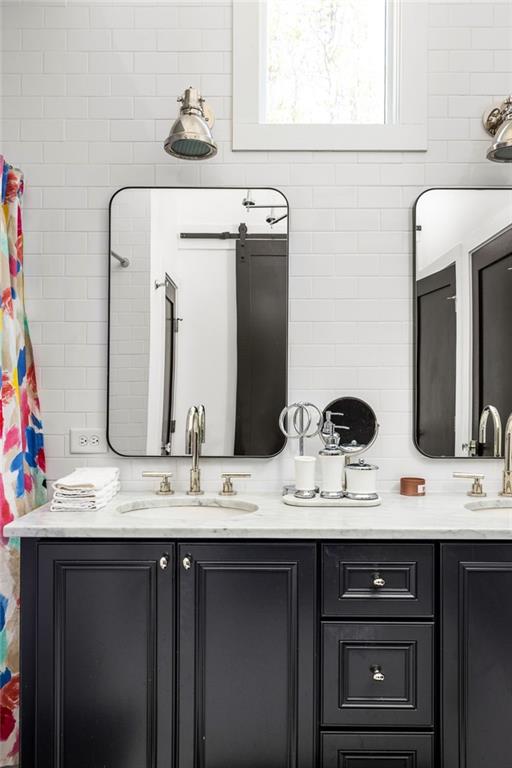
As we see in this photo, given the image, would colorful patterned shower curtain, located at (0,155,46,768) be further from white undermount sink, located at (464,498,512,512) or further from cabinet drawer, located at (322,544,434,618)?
white undermount sink, located at (464,498,512,512)

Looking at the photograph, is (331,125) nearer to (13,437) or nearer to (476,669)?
(13,437)

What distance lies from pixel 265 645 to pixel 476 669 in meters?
0.66

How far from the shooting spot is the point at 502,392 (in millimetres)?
2457

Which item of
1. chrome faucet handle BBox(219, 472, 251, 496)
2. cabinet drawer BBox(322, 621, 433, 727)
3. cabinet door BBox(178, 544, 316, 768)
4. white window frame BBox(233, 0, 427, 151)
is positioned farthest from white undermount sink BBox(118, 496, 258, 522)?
white window frame BBox(233, 0, 427, 151)

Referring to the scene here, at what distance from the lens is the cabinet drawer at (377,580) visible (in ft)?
6.03

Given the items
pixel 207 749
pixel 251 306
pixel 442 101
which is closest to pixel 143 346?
pixel 251 306

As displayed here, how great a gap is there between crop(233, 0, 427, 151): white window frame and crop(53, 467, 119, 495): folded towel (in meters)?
1.43

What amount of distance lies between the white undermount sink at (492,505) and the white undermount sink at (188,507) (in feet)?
2.88

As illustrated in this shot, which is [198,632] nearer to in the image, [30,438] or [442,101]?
[30,438]

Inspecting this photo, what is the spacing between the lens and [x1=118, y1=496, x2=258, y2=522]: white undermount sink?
2236 mm

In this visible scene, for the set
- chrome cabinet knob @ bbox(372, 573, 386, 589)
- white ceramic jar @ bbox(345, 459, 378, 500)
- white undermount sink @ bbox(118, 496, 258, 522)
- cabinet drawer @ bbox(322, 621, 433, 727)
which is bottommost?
cabinet drawer @ bbox(322, 621, 433, 727)

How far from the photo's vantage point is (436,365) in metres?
2.45

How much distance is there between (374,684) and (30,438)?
154 cm

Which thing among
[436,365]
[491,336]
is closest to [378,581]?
[436,365]
